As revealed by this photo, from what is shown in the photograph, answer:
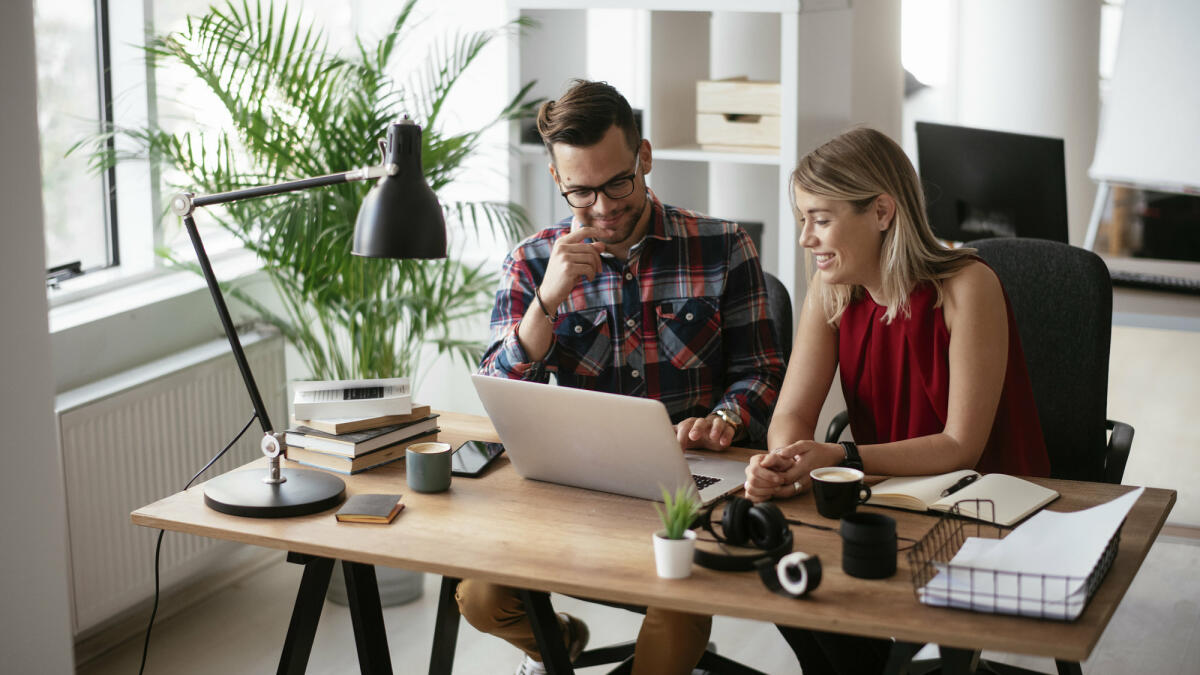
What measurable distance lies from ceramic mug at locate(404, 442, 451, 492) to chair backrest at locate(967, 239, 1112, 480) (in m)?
1.22

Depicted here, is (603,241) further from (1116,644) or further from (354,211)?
(1116,644)

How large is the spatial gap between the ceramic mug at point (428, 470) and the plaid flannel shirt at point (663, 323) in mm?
444

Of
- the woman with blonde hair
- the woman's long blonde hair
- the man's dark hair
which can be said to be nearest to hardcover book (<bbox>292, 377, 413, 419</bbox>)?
the man's dark hair

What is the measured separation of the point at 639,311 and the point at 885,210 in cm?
53

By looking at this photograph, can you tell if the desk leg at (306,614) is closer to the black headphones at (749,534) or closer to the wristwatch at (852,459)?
the black headphones at (749,534)

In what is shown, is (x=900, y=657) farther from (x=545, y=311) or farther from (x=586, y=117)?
(x=586, y=117)

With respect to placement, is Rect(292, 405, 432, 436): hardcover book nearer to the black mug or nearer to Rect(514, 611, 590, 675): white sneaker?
Rect(514, 611, 590, 675): white sneaker

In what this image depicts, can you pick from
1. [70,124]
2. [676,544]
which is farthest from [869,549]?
[70,124]

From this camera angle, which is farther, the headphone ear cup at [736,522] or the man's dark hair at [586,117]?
the man's dark hair at [586,117]

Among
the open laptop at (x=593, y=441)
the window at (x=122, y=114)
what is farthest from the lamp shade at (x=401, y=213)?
the window at (x=122, y=114)

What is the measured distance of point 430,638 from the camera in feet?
10.4

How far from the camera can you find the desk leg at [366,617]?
2014 mm

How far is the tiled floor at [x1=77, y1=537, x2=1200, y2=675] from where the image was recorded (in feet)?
9.90

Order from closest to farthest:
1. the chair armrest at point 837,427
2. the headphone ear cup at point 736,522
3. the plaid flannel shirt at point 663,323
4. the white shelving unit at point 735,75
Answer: the headphone ear cup at point 736,522 < the plaid flannel shirt at point 663,323 < the chair armrest at point 837,427 < the white shelving unit at point 735,75
